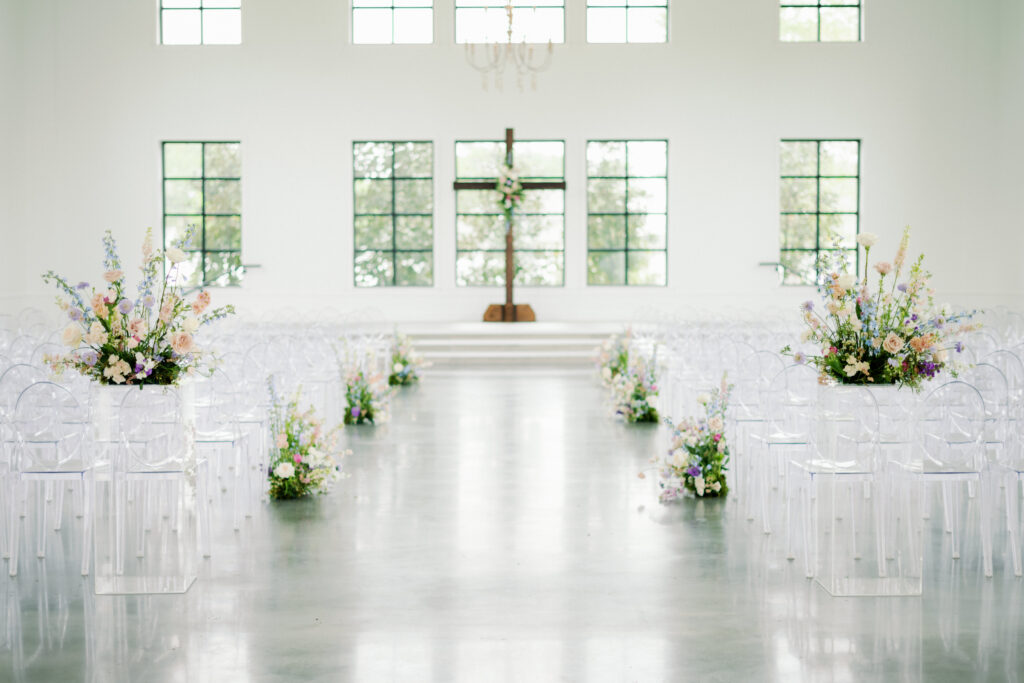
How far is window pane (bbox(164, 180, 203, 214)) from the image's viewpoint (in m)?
19.1

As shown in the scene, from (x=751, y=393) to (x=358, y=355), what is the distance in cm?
452

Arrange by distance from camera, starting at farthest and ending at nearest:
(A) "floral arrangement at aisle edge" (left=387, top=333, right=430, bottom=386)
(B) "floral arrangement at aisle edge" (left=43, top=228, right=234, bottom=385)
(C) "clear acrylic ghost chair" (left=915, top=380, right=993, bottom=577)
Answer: (A) "floral arrangement at aisle edge" (left=387, top=333, right=430, bottom=386) → (C) "clear acrylic ghost chair" (left=915, top=380, right=993, bottom=577) → (B) "floral arrangement at aisle edge" (left=43, top=228, right=234, bottom=385)

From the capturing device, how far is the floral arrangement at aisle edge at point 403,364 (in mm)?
13375

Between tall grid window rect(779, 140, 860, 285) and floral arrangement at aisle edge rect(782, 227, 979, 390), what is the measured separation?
14067mm

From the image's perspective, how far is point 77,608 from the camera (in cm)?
493

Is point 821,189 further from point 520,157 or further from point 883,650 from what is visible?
point 883,650

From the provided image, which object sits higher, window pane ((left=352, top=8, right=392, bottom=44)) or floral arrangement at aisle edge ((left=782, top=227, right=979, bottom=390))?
window pane ((left=352, top=8, right=392, bottom=44))

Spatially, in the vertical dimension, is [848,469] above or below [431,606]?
above

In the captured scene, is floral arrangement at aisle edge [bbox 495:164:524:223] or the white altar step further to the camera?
floral arrangement at aisle edge [bbox 495:164:524:223]

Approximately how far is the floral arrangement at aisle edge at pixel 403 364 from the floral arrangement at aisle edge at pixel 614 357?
217 cm

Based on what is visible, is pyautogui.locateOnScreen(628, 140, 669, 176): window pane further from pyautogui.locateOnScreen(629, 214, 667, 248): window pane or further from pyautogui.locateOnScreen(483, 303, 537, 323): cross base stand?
pyautogui.locateOnScreen(483, 303, 537, 323): cross base stand

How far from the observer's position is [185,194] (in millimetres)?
19156

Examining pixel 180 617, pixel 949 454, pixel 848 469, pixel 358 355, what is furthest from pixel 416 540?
pixel 358 355

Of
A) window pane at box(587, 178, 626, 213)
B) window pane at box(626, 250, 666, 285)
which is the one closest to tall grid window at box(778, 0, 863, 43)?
window pane at box(587, 178, 626, 213)
